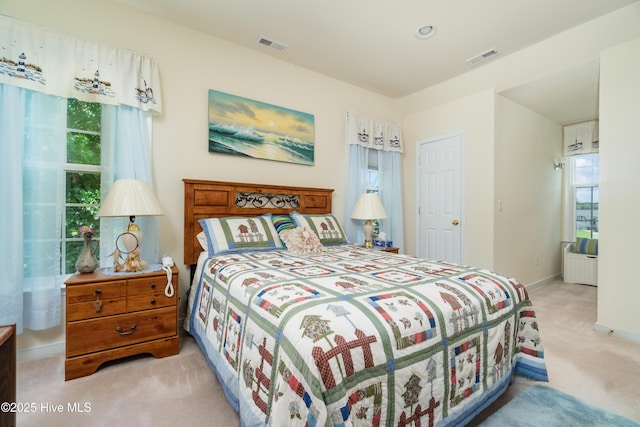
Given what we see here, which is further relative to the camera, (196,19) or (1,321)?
(196,19)

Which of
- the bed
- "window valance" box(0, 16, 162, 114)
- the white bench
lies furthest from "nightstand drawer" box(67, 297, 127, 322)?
the white bench

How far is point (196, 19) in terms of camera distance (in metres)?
2.58

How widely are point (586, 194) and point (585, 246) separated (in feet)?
2.96

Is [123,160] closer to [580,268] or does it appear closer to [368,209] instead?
[368,209]

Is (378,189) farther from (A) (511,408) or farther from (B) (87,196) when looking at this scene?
(B) (87,196)

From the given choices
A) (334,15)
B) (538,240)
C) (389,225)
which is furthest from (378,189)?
(538,240)

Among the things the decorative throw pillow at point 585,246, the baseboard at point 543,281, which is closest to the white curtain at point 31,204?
the baseboard at point 543,281

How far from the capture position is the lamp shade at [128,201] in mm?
1976

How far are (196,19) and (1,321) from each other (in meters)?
2.74

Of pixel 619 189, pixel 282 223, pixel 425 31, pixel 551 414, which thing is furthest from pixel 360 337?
pixel 619 189

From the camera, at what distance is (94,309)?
6.11ft

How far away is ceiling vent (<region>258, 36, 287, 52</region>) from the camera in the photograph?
114 inches

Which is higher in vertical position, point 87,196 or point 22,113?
point 22,113

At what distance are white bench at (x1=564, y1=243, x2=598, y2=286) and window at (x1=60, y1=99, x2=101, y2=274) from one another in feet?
20.1
